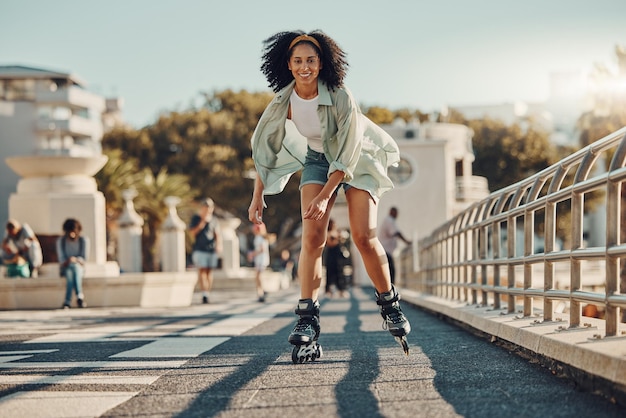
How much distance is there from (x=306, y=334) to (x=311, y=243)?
1.69ft

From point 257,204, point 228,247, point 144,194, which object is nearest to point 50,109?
point 144,194

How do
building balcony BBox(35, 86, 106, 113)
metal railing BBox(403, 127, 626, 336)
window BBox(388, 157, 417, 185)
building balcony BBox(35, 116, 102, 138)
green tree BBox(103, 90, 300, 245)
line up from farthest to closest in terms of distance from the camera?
building balcony BBox(35, 86, 106, 113)
building balcony BBox(35, 116, 102, 138)
window BBox(388, 157, 417, 185)
green tree BBox(103, 90, 300, 245)
metal railing BBox(403, 127, 626, 336)

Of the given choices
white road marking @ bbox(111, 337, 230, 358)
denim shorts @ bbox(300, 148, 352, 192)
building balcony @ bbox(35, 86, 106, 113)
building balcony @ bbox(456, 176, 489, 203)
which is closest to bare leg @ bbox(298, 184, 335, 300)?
denim shorts @ bbox(300, 148, 352, 192)

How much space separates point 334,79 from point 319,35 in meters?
0.30

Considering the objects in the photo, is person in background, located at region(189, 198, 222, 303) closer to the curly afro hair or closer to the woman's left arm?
the curly afro hair

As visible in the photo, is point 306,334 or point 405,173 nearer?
point 306,334

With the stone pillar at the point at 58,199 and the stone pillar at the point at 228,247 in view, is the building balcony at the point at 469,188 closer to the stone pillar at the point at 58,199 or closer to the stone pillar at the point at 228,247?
the stone pillar at the point at 228,247

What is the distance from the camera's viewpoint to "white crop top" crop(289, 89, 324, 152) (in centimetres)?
604

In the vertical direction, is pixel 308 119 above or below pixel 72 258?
above

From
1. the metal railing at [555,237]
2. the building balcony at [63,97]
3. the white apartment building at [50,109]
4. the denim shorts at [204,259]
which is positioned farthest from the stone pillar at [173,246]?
the building balcony at [63,97]

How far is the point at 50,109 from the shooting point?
85.4 m

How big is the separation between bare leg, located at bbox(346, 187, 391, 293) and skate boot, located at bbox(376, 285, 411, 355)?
7cm

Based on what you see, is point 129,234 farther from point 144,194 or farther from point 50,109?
point 50,109

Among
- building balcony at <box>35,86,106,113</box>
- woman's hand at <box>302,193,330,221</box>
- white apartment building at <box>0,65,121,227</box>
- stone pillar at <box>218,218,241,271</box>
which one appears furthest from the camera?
building balcony at <box>35,86,106,113</box>
